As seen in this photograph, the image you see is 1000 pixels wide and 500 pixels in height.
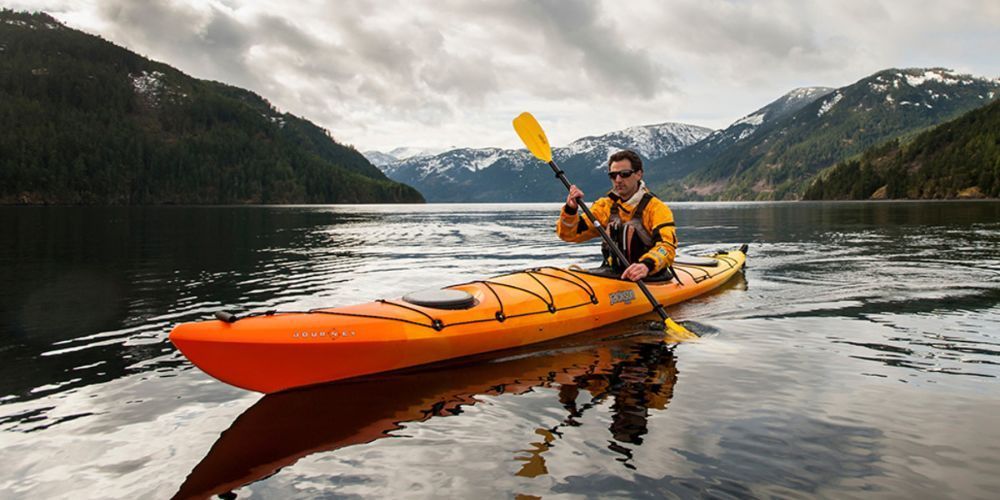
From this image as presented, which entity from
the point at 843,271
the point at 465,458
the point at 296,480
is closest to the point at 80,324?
the point at 296,480

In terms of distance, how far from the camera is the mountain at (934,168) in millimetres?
104331

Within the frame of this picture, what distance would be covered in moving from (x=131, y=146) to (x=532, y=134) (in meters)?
166

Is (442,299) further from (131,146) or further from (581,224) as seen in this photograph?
(131,146)

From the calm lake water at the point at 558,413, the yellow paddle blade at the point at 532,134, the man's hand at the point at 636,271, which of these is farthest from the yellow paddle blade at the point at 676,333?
the yellow paddle blade at the point at 532,134

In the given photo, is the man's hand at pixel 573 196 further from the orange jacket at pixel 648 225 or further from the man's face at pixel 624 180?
the man's face at pixel 624 180

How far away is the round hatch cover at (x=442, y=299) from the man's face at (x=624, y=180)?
3307mm

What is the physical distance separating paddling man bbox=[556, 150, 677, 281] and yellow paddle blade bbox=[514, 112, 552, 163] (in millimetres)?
2370

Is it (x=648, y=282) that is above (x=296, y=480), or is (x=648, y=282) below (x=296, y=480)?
above

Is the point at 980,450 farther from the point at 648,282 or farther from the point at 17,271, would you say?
the point at 17,271

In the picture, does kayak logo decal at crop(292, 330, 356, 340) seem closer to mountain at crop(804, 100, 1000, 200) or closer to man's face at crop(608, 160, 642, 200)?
man's face at crop(608, 160, 642, 200)

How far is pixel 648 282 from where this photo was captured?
11508mm

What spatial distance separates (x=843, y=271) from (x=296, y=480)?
16.9 m

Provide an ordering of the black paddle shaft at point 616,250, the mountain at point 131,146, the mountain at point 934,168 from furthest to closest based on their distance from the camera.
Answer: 1. the mountain at point 131,146
2. the mountain at point 934,168
3. the black paddle shaft at point 616,250

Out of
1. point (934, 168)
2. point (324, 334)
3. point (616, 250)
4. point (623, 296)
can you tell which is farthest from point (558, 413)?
point (934, 168)
